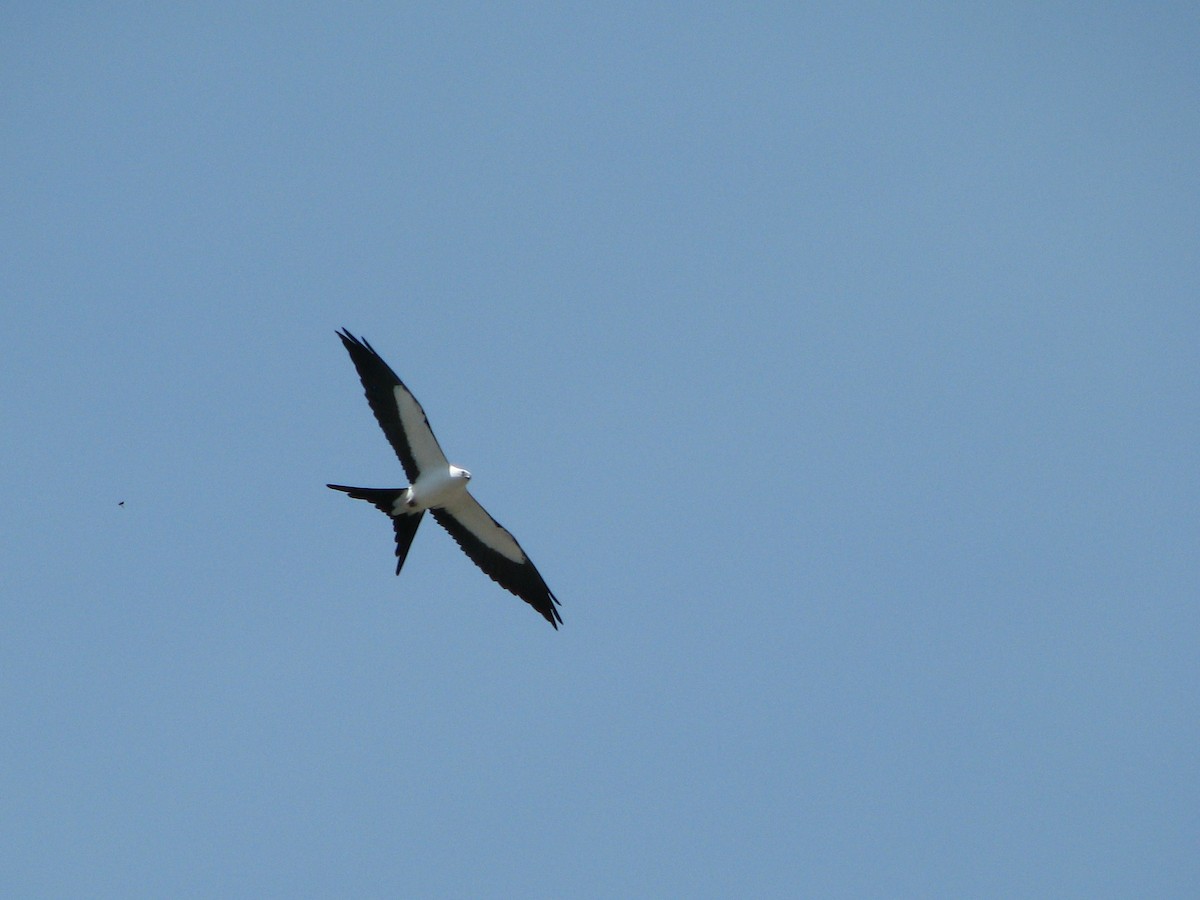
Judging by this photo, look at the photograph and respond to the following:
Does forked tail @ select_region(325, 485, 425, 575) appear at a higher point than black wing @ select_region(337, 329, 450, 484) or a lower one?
lower

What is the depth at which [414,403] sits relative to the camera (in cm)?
1227

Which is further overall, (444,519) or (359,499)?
(444,519)

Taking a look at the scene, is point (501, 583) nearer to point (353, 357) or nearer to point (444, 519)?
point (444, 519)

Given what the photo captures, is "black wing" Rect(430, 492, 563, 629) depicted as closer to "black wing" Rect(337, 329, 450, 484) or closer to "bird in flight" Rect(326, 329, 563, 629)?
"bird in flight" Rect(326, 329, 563, 629)

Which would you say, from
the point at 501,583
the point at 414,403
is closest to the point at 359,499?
the point at 414,403

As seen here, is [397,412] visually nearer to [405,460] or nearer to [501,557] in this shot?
[405,460]

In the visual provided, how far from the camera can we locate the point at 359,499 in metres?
12.0

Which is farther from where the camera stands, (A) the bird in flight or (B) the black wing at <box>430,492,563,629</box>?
(B) the black wing at <box>430,492,563,629</box>

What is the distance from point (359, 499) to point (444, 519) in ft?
4.54

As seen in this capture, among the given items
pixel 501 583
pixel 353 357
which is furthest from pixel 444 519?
pixel 353 357

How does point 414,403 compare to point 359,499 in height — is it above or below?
above

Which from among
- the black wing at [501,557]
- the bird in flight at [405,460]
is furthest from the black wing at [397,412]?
the black wing at [501,557]

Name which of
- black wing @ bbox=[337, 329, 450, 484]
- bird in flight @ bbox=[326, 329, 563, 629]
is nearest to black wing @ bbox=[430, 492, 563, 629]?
bird in flight @ bbox=[326, 329, 563, 629]

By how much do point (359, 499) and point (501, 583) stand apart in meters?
2.12
